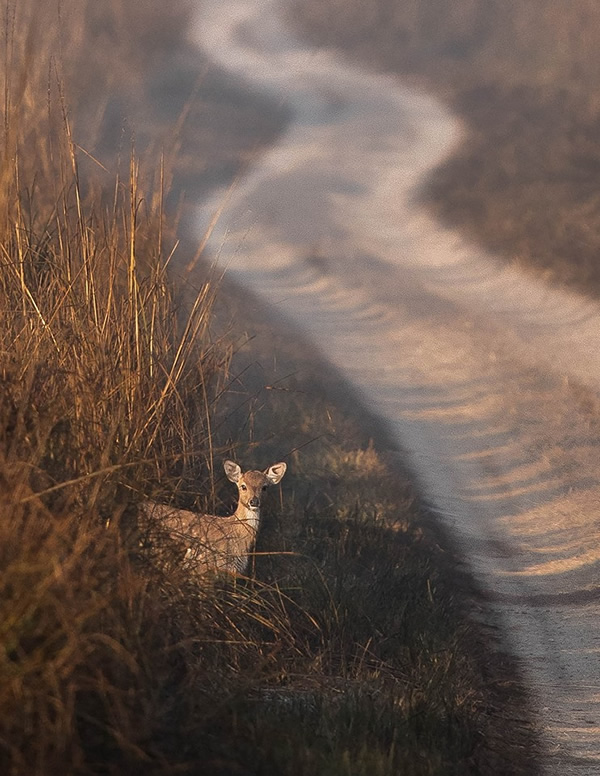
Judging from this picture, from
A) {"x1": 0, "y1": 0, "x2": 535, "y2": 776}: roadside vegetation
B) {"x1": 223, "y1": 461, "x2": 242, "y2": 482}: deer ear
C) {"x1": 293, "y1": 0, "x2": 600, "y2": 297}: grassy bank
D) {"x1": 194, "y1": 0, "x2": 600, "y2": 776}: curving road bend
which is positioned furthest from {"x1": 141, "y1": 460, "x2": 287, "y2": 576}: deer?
{"x1": 293, "y1": 0, "x2": 600, "y2": 297}: grassy bank

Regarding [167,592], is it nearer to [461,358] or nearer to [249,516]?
[249,516]

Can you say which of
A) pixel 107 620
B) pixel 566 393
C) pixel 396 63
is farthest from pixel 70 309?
pixel 396 63

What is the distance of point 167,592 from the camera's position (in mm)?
4730

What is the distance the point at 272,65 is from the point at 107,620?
104 ft

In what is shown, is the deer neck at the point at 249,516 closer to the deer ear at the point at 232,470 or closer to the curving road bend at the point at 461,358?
the deer ear at the point at 232,470

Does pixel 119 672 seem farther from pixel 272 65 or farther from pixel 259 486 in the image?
pixel 272 65

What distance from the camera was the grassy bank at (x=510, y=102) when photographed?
1775 centimetres

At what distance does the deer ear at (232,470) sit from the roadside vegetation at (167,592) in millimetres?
178

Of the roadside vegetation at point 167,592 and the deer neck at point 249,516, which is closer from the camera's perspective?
the roadside vegetation at point 167,592

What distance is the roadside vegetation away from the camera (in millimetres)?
3752

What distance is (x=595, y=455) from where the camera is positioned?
9.94m

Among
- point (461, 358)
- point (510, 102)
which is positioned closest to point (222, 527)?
point (461, 358)

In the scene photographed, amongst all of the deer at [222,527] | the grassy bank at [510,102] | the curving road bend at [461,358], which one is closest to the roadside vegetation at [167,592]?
the deer at [222,527]

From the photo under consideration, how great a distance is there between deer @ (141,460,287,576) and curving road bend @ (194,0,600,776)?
1.30 metres
